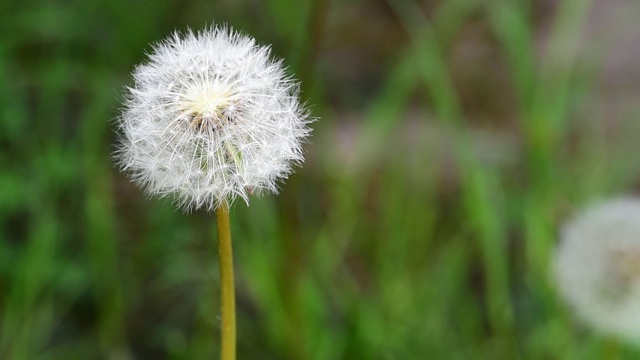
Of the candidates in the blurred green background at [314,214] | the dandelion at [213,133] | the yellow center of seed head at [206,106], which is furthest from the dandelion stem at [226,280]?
the blurred green background at [314,214]

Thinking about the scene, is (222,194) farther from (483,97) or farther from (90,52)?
(483,97)

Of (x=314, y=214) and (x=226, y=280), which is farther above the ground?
(x=314, y=214)

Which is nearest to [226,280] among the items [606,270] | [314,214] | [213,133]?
[213,133]

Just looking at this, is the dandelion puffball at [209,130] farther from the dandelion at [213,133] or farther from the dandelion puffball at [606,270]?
the dandelion puffball at [606,270]

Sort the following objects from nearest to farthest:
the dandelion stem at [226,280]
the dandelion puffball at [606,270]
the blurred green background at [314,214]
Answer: the dandelion stem at [226,280], the dandelion puffball at [606,270], the blurred green background at [314,214]

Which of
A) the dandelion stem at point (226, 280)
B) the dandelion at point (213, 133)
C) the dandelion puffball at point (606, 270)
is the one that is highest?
the dandelion puffball at point (606, 270)

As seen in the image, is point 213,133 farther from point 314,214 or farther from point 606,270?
point 314,214
